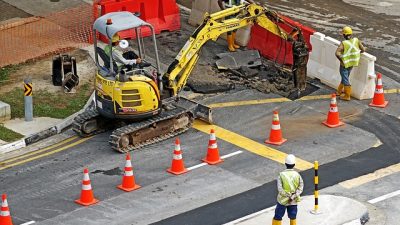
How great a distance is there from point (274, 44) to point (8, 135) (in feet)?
25.7

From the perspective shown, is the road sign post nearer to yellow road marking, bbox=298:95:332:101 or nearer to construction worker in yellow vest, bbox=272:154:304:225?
yellow road marking, bbox=298:95:332:101

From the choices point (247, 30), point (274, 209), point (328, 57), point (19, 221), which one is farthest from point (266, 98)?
point (19, 221)

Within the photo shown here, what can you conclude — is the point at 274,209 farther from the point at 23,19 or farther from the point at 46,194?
the point at 23,19

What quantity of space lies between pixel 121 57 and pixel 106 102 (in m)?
1.02

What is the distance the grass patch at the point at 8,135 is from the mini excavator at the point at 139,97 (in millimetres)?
1249

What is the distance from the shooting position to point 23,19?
99.3ft

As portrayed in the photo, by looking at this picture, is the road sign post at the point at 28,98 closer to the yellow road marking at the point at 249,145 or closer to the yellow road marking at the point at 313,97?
the yellow road marking at the point at 249,145

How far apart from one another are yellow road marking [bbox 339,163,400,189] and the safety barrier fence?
1056 centimetres

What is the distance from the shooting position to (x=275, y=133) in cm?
2212

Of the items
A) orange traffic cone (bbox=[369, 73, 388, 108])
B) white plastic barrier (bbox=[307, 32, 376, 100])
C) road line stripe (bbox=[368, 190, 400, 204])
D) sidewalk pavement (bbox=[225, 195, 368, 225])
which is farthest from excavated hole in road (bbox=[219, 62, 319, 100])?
sidewalk pavement (bbox=[225, 195, 368, 225])

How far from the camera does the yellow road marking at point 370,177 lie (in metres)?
20.2

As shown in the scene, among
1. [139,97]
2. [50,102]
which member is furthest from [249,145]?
[50,102]

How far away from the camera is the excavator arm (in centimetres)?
2367

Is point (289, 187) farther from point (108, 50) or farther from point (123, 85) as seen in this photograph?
point (108, 50)
